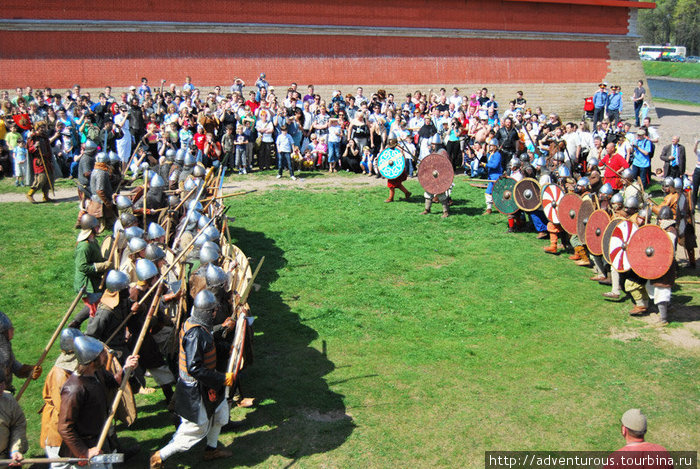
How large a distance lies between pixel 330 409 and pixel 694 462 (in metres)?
3.52

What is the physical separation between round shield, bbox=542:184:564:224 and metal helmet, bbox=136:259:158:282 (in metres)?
7.81

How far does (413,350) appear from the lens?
7.97 metres

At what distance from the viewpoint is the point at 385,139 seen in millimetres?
18266

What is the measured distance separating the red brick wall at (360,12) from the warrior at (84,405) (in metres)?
19.6

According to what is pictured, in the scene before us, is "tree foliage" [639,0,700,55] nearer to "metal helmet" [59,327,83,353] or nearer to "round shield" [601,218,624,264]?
"round shield" [601,218,624,264]

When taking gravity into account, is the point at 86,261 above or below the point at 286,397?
above

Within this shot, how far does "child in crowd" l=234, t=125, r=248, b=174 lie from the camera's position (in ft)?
57.5

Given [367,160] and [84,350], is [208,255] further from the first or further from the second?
[367,160]

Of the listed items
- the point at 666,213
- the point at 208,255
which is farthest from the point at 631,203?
the point at 208,255

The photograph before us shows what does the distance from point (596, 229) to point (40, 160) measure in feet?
38.4

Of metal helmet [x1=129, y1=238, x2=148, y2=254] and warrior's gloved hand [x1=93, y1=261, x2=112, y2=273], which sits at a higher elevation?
metal helmet [x1=129, y1=238, x2=148, y2=254]

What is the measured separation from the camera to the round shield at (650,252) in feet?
28.5

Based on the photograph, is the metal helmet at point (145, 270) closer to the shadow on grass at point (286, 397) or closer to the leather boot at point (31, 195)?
the shadow on grass at point (286, 397)

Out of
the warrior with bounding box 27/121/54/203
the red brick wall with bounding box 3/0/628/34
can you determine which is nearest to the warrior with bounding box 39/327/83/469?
the warrior with bounding box 27/121/54/203
